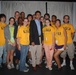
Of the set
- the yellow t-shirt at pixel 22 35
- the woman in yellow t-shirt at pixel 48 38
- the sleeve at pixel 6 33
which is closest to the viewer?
the yellow t-shirt at pixel 22 35

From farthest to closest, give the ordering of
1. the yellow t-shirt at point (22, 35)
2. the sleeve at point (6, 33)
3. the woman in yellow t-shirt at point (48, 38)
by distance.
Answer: the woman in yellow t-shirt at point (48, 38) → the sleeve at point (6, 33) → the yellow t-shirt at point (22, 35)

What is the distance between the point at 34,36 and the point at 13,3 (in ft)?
9.51

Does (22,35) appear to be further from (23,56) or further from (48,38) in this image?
(48,38)

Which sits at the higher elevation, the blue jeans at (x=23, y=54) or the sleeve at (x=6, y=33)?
the sleeve at (x=6, y=33)

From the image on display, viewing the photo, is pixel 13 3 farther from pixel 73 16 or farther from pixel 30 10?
pixel 73 16

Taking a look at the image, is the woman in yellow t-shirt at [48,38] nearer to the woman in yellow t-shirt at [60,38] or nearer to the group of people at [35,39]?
the group of people at [35,39]

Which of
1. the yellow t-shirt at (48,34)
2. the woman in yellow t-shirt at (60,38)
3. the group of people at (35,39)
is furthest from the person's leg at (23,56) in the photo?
the woman in yellow t-shirt at (60,38)

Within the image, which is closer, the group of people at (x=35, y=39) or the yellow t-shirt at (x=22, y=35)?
the yellow t-shirt at (x=22, y=35)

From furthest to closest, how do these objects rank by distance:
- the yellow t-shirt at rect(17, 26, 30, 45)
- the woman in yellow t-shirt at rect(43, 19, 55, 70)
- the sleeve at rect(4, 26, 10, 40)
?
1. the woman in yellow t-shirt at rect(43, 19, 55, 70)
2. the sleeve at rect(4, 26, 10, 40)
3. the yellow t-shirt at rect(17, 26, 30, 45)

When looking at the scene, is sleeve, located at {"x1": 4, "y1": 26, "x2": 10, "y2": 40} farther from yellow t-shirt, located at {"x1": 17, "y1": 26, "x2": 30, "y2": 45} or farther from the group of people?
yellow t-shirt, located at {"x1": 17, "y1": 26, "x2": 30, "y2": 45}

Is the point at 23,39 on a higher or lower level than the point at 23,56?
higher

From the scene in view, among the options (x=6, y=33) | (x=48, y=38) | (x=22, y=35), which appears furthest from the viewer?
(x=48, y=38)

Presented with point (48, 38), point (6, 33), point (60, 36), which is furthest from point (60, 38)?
point (6, 33)

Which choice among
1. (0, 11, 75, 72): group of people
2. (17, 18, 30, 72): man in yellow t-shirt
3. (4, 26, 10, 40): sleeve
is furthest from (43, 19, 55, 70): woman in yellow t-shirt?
(4, 26, 10, 40): sleeve
